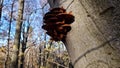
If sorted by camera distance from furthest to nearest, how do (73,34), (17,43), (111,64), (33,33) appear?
(33,33)
(17,43)
(73,34)
(111,64)

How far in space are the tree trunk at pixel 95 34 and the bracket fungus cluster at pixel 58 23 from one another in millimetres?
23

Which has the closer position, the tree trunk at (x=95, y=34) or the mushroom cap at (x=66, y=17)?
the tree trunk at (x=95, y=34)

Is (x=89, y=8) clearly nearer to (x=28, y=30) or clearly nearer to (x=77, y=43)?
(x=77, y=43)

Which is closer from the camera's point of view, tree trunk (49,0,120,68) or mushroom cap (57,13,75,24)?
tree trunk (49,0,120,68)

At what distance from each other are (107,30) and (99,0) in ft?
0.33

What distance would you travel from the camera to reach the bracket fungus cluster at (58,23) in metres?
0.79

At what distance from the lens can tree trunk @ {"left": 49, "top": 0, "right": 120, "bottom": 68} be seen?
2.16 feet

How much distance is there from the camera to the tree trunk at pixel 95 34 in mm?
660

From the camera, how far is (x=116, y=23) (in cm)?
69

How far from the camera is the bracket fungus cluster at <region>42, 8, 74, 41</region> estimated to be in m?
0.79

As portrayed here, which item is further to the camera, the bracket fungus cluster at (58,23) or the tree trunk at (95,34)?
the bracket fungus cluster at (58,23)

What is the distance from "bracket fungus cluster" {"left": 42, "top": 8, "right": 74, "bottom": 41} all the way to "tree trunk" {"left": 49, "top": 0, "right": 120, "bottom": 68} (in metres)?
0.02

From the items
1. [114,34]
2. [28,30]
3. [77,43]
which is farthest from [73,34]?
[28,30]

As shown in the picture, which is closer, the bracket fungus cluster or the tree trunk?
the tree trunk
